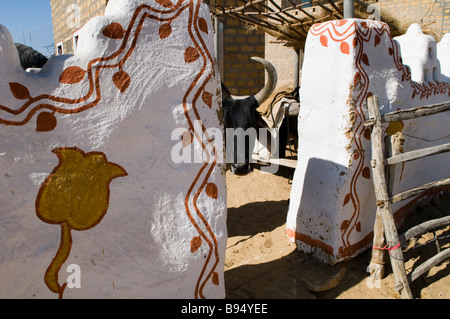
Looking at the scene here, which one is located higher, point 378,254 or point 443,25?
point 443,25

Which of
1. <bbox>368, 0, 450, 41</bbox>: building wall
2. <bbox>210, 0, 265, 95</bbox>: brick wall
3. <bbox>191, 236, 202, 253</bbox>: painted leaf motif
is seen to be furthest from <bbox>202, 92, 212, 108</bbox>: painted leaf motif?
<bbox>368, 0, 450, 41</bbox>: building wall

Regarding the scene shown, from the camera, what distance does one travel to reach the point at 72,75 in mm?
1527

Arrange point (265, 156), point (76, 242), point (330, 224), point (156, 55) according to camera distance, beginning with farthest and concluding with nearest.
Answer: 1. point (265, 156)
2. point (330, 224)
3. point (156, 55)
4. point (76, 242)

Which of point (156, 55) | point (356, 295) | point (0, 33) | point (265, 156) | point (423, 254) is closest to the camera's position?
point (0, 33)

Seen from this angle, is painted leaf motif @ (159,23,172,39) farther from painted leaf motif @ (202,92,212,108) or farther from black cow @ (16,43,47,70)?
black cow @ (16,43,47,70)

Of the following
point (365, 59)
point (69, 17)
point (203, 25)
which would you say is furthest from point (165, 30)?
point (69, 17)

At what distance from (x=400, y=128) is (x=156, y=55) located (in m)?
2.68

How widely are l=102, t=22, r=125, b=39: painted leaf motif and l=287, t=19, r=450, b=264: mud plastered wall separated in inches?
76.5

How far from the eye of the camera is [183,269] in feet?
6.16

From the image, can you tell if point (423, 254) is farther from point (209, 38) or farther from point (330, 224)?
point (209, 38)

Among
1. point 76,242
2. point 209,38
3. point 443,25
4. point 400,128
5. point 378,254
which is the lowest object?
point 378,254

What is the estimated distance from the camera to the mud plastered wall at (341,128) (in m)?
2.88

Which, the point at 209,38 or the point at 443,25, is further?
the point at 443,25

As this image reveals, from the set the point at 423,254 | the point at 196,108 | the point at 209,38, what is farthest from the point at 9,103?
the point at 423,254
